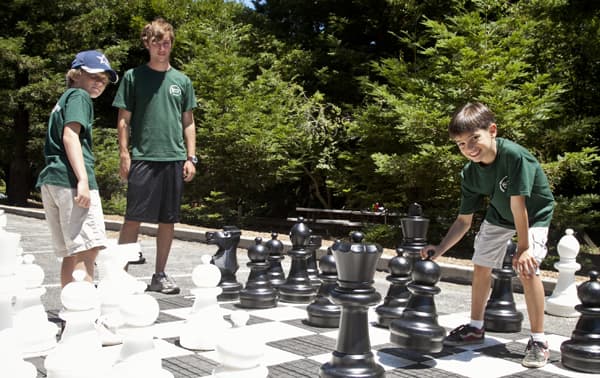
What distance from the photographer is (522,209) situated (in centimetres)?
306

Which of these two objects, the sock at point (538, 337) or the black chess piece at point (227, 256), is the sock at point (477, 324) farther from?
the black chess piece at point (227, 256)

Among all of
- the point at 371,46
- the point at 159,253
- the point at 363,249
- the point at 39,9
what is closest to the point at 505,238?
the point at 363,249

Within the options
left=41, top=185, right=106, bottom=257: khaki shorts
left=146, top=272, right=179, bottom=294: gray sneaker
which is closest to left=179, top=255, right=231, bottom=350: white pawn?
left=41, top=185, right=106, bottom=257: khaki shorts

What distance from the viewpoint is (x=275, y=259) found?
16.2ft

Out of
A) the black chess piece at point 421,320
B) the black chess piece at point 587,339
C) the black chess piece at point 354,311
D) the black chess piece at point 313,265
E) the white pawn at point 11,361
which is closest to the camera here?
the white pawn at point 11,361

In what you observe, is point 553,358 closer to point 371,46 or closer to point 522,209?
point 522,209

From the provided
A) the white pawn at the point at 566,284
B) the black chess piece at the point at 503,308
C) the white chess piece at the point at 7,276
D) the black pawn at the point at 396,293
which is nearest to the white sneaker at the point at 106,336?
the white chess piece at the point at 7,276

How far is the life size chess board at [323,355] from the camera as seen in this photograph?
2.81m

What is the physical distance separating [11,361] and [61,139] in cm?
178

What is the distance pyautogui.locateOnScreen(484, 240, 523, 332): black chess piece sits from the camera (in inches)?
147

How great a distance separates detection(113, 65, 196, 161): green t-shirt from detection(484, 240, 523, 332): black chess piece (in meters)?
2.49

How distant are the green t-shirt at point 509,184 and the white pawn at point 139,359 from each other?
77.9 inches

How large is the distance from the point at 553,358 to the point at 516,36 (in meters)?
6.38

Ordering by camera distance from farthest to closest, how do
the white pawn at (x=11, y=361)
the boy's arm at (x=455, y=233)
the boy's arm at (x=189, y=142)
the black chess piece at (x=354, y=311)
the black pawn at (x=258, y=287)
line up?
the boy's arm at (x=189, y=142) → the black pawn at (x=258, y=287) → the boy's arm at (x=455, y=233) → the black chess piece at (x=354, y=311) → the white pawn at (x=11, y=361)
